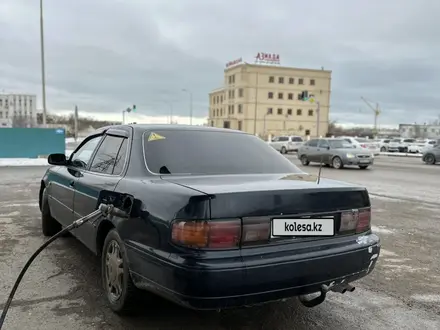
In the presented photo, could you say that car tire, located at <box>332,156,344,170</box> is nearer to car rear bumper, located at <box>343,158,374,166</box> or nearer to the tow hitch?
car rear bumper, located at <box>343,158,374,166</box>

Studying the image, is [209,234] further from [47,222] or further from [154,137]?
[47,222]

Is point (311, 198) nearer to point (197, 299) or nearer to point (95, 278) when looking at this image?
point (197, 299)

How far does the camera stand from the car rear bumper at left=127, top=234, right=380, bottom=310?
2.55 m

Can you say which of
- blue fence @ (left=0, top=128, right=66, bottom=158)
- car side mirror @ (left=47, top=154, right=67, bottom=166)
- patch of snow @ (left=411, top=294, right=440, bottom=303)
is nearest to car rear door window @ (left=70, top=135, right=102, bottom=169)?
car side mirror @ (left=47, top=154, right=67, bottom=166)

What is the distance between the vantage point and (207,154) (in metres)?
3.77

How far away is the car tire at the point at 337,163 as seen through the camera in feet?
65.4

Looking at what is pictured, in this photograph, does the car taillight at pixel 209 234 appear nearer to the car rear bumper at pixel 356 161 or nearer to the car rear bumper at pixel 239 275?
the car rear bumper at pixel 239 275

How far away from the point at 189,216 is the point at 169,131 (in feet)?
4.72

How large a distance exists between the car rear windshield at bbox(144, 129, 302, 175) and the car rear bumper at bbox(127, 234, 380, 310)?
833 millimetres

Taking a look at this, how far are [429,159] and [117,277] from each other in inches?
1028

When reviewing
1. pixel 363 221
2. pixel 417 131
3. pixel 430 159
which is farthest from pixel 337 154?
pixel 417 131

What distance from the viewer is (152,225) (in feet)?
9.29

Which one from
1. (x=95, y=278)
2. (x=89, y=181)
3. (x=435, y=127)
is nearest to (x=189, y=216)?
(x=89, y=181)

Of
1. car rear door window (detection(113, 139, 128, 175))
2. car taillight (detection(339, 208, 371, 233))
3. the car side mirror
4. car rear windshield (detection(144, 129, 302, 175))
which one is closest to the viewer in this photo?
car taillight (detection(339, 208, 371, 233))
